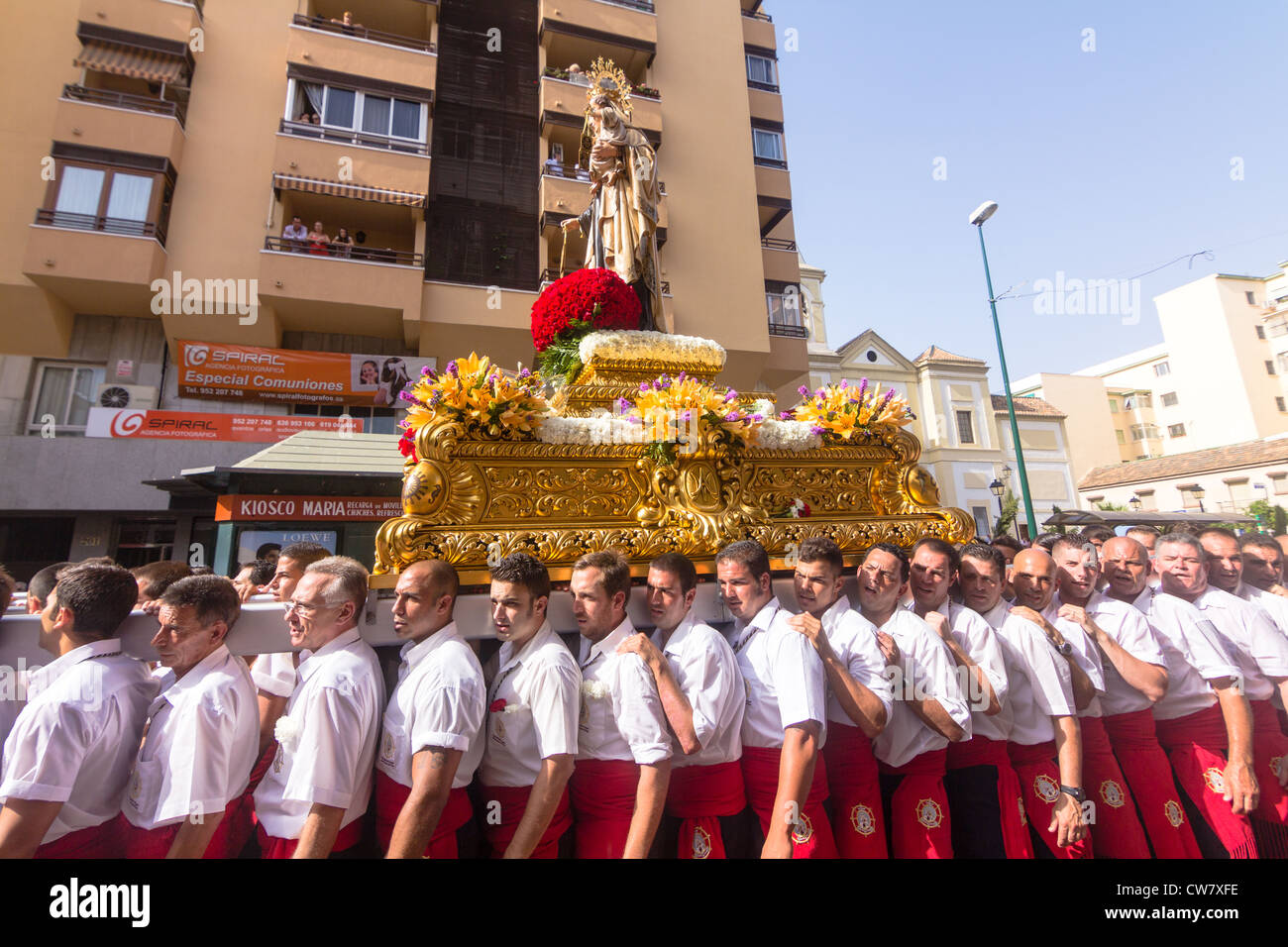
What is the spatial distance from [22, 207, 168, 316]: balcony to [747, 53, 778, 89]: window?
17.5 metres

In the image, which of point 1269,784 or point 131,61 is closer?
point 1269,784

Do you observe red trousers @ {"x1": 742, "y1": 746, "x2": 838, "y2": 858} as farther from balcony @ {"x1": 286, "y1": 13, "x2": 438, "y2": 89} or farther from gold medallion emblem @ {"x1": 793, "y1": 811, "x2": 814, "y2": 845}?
balcony @ {"x1": 286, "y1": 13, "x2": 438, "y2": 89}

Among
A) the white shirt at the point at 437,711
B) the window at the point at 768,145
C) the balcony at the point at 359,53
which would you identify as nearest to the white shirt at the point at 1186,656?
the white shirt at the point at 437,711

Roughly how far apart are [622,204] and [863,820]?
555 centimetres

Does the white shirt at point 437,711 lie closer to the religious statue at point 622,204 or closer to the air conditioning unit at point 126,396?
the religious statue at point 622,204

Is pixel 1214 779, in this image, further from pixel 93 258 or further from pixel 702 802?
pixel 93 258

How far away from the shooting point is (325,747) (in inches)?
86.6

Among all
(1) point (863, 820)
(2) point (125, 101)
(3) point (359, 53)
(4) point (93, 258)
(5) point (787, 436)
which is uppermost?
(3) point (359, 53)

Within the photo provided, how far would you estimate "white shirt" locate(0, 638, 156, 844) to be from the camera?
2.00 m

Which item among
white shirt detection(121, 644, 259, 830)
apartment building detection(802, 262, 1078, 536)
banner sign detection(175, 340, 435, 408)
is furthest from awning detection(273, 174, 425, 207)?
apartment building detection(802, 262, 1078, 536)

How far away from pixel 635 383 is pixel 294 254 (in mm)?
11787

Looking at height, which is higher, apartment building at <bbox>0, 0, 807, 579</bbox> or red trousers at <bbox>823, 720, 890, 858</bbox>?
apartment building at <bbox>0, 0, 807, 579</bbox>

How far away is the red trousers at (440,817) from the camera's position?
2.38 m

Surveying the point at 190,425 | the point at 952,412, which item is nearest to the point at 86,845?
the point at 190,425
